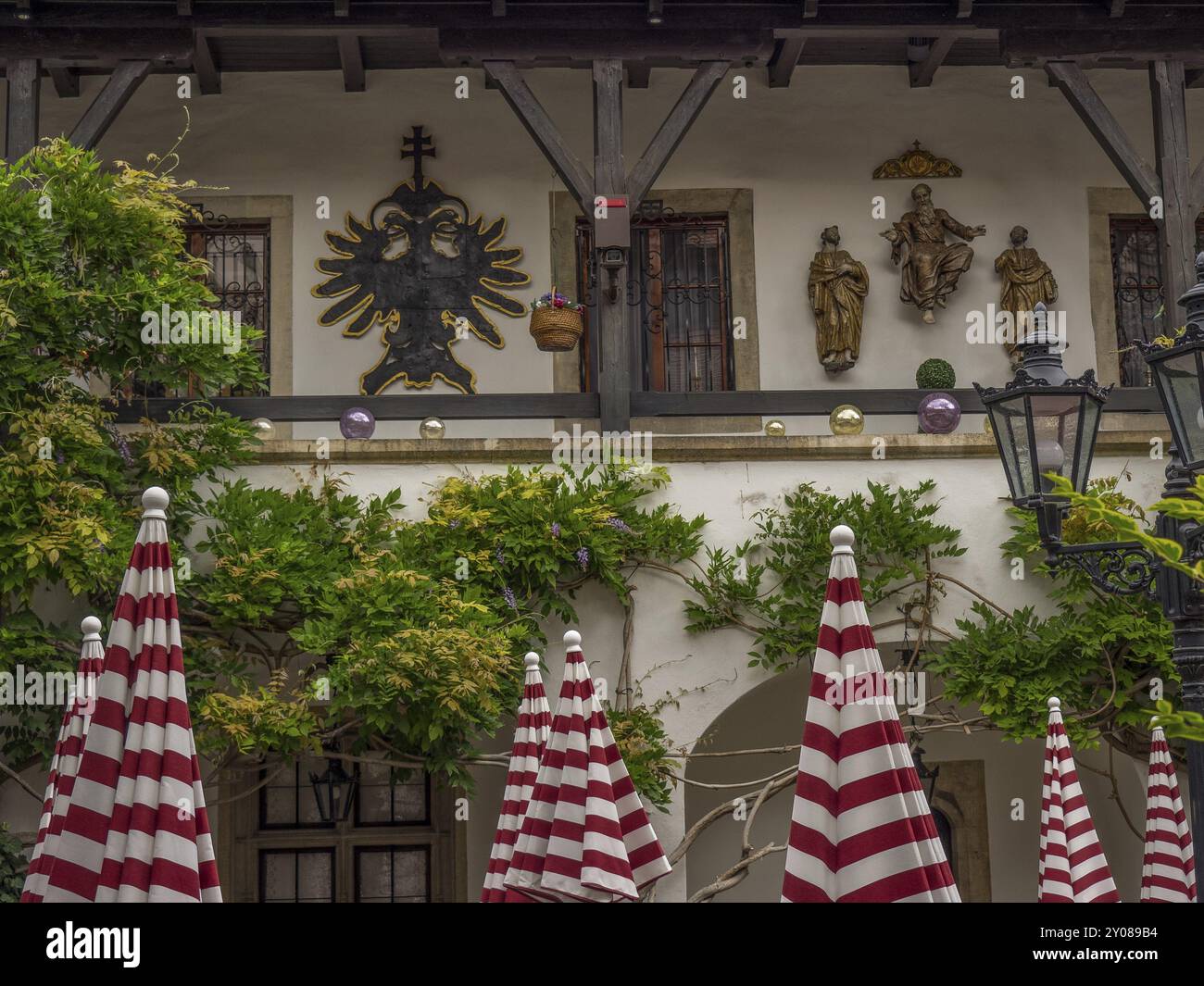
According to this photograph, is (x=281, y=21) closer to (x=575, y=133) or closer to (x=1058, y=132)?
(x=575, y=133)

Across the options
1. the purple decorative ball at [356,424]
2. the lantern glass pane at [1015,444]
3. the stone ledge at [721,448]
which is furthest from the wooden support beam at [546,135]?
the lantern glass pane at [1015,444]

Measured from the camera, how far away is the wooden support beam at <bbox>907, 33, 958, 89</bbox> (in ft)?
33.8

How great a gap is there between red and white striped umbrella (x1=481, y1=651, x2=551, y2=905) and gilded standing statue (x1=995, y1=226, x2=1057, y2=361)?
5.49 meters

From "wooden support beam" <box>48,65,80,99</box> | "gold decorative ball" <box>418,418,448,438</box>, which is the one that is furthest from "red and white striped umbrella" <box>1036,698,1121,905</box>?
"wooden support beam" <box>48,65,80,99</box>

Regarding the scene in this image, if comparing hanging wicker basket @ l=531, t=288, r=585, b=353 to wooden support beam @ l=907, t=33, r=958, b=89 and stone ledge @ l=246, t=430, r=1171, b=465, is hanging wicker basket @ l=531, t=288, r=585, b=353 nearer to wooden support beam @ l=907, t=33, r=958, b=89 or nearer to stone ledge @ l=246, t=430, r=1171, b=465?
stone ledge @ l=246, t=430, r=1171, b=465

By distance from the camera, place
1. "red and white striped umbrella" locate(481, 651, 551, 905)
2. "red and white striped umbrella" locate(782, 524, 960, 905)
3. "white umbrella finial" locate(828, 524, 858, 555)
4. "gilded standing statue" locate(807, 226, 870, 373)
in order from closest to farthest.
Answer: "red and white striped umbrella" locate(782, 524, 960, 905)
"white umbrella finial" locate(828, 524, 858, 555)
"red and white striped umbrella" locate(481, 651, 551, 905)
"gilded standing statue" locate(807, 226, 870, 373)

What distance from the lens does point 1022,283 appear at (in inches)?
420

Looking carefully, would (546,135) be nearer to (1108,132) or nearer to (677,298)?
(677,298)

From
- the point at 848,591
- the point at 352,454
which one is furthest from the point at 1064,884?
the point at 352,454

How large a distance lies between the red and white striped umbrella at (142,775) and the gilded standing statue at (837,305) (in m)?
7.28

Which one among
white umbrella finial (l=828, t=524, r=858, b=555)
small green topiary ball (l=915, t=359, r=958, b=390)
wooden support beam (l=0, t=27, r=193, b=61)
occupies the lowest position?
white umbrella finial (l=828, t=524, r=858, b=555)

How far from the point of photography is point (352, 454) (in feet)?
28.0

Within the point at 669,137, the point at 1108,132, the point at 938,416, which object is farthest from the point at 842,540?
the point at 1108,132
